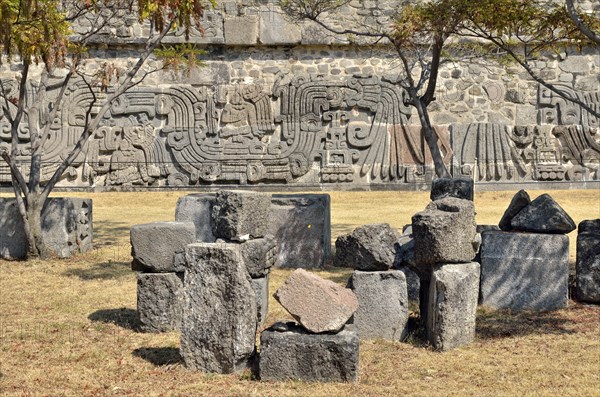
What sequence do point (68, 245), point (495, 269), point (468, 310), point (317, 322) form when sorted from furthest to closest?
point (68, 245)
point (495, 269)
point (468, 310)
point (317, 322)

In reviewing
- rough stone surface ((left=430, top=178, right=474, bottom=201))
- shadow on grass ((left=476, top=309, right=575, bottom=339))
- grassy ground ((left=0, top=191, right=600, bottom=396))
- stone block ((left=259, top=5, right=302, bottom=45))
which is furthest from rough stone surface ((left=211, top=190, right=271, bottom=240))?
stone block ((left=259, top=5, right=302, bottom=45))

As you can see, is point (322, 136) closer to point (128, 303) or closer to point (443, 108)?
point (443, 108)

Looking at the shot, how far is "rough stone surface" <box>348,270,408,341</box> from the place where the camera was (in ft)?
20.7

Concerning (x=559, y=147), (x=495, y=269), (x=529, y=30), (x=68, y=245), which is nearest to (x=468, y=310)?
(x=495, y=269)

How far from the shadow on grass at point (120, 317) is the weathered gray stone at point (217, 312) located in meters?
1.35

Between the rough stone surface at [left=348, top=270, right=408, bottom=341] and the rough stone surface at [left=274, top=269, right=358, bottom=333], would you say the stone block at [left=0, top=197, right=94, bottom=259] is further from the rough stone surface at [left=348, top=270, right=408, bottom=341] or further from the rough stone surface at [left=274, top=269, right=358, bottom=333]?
the rough stone surface at [left=274, top=269, right=358, bottom=333]

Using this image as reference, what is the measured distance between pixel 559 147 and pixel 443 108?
255 centimetres

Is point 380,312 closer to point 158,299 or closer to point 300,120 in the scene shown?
point 158,299

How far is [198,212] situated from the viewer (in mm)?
9633

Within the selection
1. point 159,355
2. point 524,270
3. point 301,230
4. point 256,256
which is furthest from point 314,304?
point 301,230

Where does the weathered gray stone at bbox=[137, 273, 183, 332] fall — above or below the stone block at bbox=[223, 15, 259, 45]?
below

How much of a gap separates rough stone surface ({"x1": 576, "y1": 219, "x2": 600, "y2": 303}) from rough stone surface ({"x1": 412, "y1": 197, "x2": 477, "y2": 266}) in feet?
5.76

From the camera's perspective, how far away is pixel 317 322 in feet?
17.0

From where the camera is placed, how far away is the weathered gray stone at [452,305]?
19.5 feet
